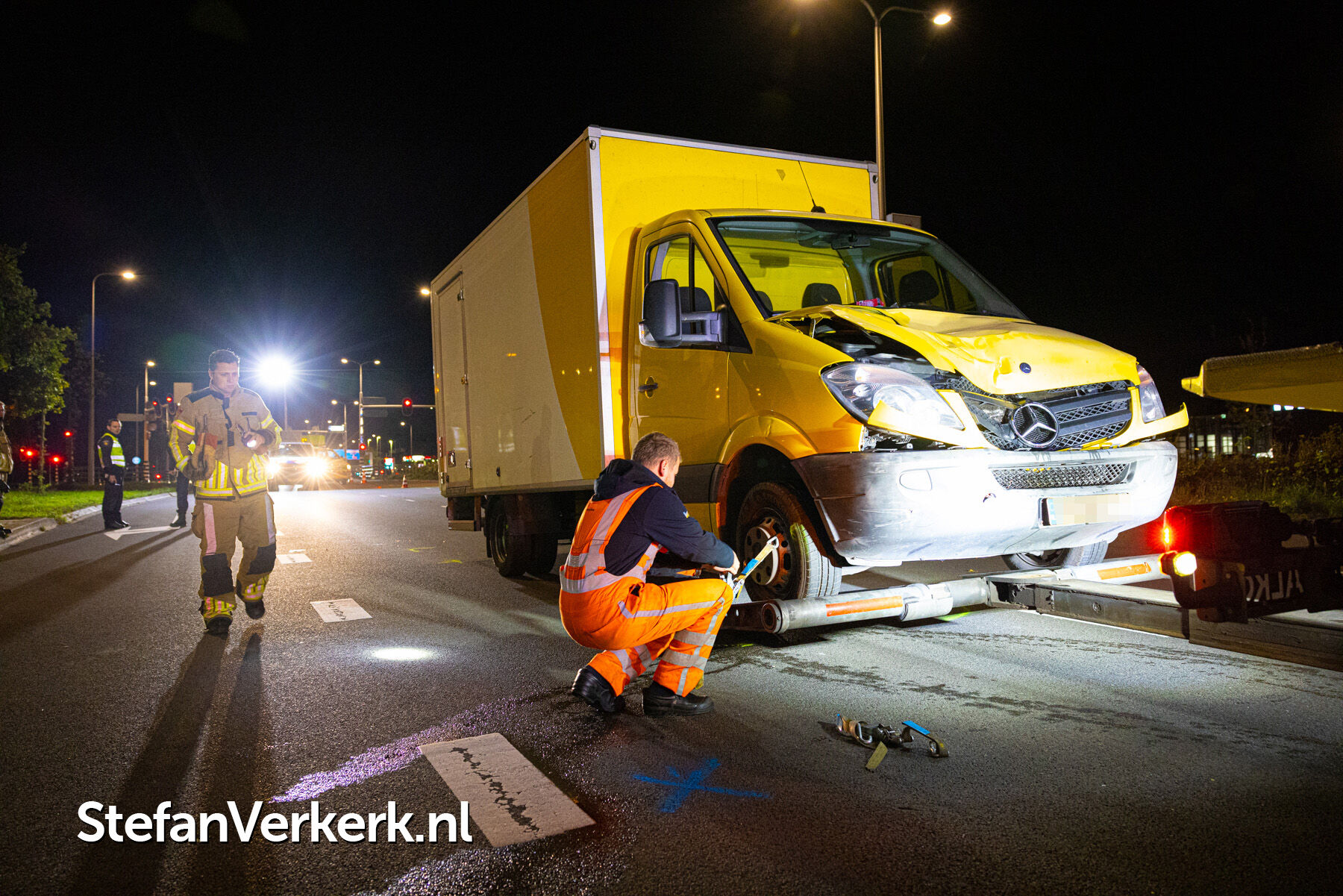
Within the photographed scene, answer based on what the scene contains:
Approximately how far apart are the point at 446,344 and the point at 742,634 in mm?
5759

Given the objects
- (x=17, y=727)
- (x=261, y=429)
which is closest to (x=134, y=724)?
(x=17, y=727)

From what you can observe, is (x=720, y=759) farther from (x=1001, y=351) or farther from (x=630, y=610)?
(x=1001, y=351)

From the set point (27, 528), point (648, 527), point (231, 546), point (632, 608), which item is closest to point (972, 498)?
point (648, 527)

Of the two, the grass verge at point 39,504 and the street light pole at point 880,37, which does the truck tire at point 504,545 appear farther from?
the grass verge at point 39,504

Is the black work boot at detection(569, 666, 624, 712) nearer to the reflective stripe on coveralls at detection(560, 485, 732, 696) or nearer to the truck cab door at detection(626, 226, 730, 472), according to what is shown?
the reflective stripe on coveralls at detection(560, 485, 732, 696)

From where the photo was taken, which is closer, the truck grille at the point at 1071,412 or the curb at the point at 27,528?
the truck grille at the point at 1071,412

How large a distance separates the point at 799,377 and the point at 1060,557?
2099 millimetres

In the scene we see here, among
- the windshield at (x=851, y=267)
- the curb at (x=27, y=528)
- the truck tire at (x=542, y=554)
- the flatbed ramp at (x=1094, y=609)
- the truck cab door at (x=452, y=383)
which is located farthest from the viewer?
the curb at (x=27, y=528)

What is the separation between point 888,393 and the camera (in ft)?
15.5

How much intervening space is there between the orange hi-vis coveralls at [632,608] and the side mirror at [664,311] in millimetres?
1271

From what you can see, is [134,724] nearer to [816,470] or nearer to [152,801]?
[152,801]

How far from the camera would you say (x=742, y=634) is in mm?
6449

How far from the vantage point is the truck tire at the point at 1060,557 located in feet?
18.8

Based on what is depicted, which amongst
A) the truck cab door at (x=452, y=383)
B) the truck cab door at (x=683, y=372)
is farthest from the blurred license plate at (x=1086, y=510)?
the truck cab door at (x=452, y=383)
